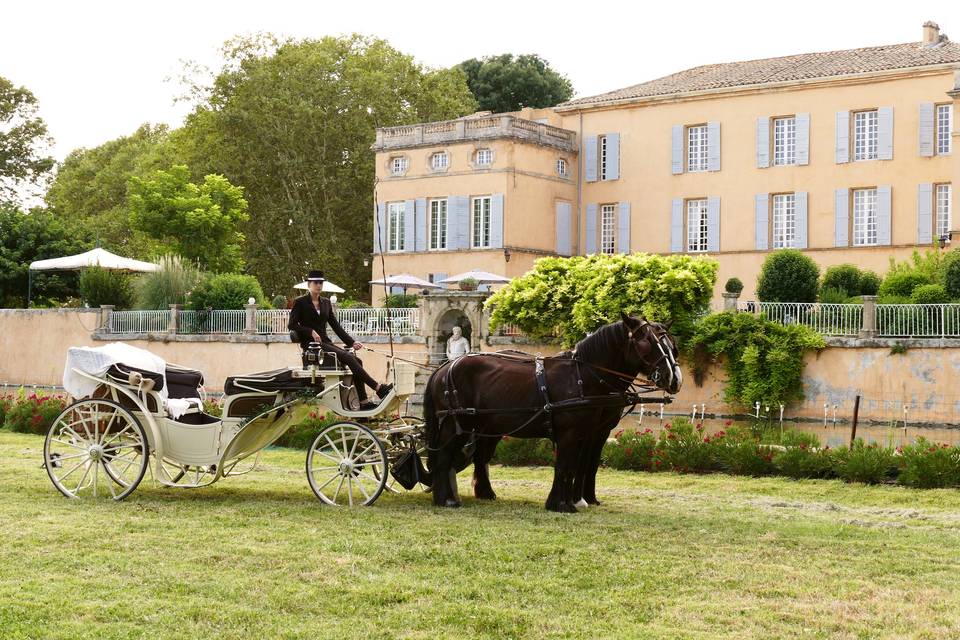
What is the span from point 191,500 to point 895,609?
6.41 m

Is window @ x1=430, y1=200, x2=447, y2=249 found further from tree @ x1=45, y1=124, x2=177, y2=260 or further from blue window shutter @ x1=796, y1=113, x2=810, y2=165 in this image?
tree @ x1=45, y1=124, x2=177, y2=260

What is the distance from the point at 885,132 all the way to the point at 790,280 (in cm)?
760

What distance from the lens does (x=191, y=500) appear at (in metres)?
11.0

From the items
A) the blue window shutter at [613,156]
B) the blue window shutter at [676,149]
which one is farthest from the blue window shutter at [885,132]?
the blue window shutter at [613,156]

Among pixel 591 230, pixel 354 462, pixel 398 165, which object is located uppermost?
pixel 398 165

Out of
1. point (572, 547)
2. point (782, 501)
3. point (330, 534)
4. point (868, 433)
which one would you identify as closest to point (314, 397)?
point (330, 534)

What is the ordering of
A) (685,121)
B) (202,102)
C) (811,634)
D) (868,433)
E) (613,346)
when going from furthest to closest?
1. (202,102)
2. (685,121)
3. (868,433)
4. (613,346)
5. (811,634)

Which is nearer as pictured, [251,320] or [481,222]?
[251,320]

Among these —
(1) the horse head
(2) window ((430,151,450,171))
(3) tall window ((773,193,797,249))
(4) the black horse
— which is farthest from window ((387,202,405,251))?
(1) the horse head

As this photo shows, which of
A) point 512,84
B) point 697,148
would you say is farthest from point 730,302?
point 512,84

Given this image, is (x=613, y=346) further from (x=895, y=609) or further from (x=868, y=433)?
(x=868, y=433)

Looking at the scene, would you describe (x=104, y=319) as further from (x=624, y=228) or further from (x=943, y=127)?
(x=943, y=127)

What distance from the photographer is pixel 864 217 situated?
1400 inches

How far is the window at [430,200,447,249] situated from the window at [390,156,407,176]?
1460 mm
